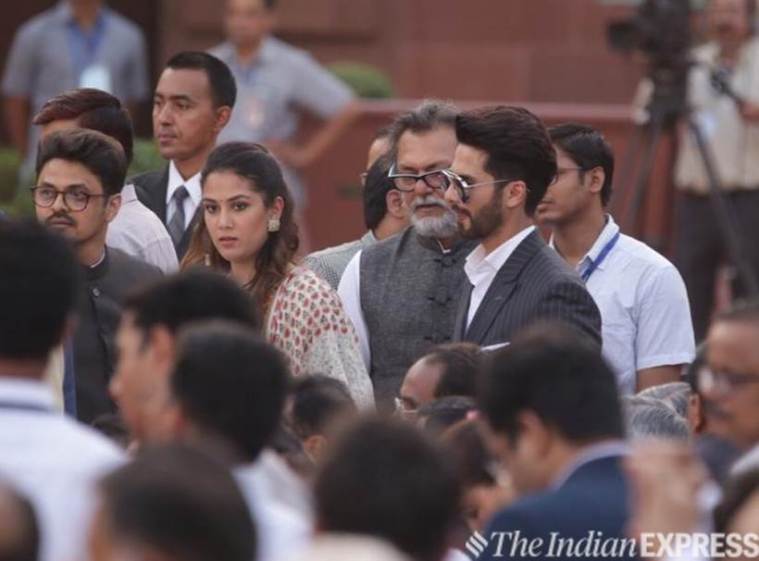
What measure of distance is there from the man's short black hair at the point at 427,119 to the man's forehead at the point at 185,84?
91 centimetres

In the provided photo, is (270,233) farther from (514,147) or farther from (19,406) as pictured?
(19,406)

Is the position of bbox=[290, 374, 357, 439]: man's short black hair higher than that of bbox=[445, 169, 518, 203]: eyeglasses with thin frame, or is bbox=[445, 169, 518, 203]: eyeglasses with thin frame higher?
bbox=[445, 169, 518, 203]: eyeglasses with thin frame

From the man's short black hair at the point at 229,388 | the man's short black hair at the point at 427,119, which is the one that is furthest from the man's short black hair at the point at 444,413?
the man's short black hair at the point at 427,119

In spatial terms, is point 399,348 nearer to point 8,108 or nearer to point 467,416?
point 467,416

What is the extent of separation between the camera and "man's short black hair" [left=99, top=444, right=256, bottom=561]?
12.0ft

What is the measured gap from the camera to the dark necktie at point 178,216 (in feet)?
26.7

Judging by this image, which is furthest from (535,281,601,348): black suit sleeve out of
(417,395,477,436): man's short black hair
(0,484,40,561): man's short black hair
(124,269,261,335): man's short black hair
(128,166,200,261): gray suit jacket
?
(0,484,40,561): man's short black hair

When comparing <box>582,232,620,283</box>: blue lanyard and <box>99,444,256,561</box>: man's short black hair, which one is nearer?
<box>99,444,256,561</box>: man's short black hair

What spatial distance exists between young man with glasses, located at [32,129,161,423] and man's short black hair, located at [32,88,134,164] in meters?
0.62

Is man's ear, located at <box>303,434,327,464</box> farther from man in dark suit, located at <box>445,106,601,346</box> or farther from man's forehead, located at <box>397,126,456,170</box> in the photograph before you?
man's forehead, located at <box>397,126,456,170</box>

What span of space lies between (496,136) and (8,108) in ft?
23.5

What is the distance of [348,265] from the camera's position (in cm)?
754

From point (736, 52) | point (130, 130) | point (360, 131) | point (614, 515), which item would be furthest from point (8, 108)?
point (614, 515)

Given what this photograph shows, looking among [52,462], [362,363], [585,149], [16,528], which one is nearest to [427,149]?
[585,149]
